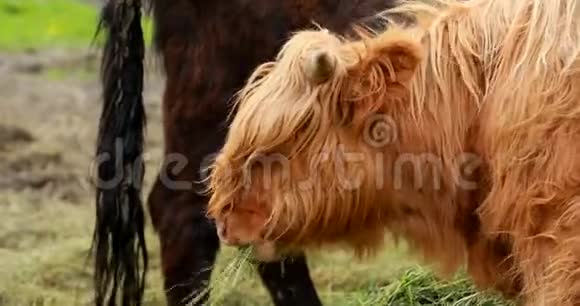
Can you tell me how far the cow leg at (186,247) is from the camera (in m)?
5.52

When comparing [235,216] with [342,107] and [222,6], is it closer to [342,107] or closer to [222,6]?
[342,107]

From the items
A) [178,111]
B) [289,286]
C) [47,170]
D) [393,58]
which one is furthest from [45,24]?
[393,58]

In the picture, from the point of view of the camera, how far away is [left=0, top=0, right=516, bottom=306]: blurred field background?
18.1 feet

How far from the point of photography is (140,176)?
18.5 feet

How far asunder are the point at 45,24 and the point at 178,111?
1115cm

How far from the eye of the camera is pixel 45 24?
16375mm

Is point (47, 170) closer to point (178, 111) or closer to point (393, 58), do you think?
point (178, 111)

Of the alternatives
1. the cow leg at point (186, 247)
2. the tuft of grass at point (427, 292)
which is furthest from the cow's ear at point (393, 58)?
the cow leg at point (186, 247)

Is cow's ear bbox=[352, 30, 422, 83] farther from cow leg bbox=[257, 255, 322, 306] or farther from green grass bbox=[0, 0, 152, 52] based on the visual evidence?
green grass bbox=[0, 0, 152, 52]

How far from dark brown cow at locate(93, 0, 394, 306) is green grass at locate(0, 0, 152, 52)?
8.34 meters

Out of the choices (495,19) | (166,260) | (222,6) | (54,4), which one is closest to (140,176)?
(166,260)

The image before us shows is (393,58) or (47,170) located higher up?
(47,170)

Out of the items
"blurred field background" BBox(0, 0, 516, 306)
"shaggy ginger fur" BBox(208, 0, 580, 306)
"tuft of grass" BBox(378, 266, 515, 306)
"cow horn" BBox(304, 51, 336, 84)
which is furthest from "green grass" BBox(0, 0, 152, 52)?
"cow horn" BBox(304, 51, 336, 84)

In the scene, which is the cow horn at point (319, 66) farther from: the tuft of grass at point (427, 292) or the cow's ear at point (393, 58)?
the tuft of grass at point (427, 292)
